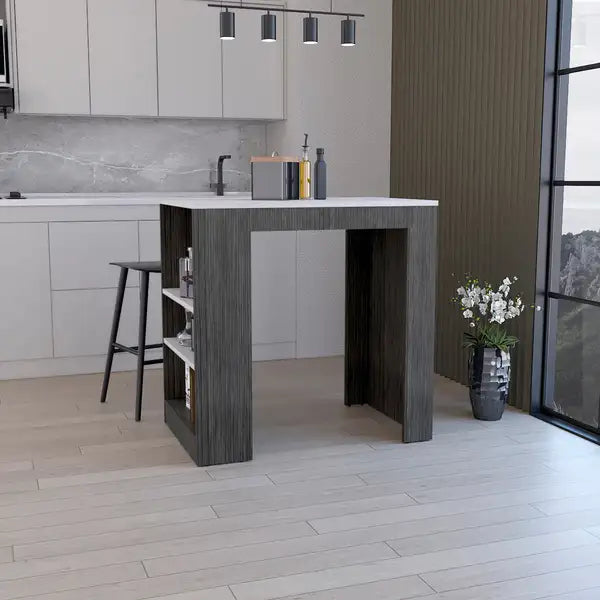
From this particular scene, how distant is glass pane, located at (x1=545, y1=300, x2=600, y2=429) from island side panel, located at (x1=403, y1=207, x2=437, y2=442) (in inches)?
31.4

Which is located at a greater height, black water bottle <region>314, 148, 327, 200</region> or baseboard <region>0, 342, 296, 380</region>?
black water bottle <region>314, 148, 327, 200</region>

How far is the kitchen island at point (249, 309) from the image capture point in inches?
135

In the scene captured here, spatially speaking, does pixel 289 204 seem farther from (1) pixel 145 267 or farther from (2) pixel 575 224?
(2) pixel 575 224

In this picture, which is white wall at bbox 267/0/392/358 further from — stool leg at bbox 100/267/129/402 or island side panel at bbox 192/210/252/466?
island side panel at bbox 192/210/252/466

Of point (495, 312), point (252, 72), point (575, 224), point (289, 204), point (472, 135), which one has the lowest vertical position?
point (495, 312)

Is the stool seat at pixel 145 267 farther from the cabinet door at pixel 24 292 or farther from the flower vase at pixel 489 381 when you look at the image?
the flower vase at pixel 489 381

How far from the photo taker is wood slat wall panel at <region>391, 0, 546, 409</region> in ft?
14.0

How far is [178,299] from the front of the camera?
3715 millimetres

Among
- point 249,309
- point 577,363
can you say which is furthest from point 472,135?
point 249,309

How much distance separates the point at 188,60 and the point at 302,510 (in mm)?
3329

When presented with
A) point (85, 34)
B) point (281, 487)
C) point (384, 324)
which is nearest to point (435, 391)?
point (384, 324)

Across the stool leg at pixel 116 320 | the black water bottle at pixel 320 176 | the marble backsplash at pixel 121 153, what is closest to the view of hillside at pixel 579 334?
the black water bottle at pixel 320 176

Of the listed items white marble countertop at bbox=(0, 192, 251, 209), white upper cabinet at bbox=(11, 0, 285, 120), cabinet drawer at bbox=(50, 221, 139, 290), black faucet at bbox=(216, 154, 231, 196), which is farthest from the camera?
black faucet at bbox=(216, 154, 231, 196)

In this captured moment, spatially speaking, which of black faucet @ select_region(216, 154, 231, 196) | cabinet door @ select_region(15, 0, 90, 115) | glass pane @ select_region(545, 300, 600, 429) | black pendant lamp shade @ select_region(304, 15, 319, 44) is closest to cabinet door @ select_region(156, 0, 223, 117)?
black faucet @ select_region(216, 154, 231, 196)
